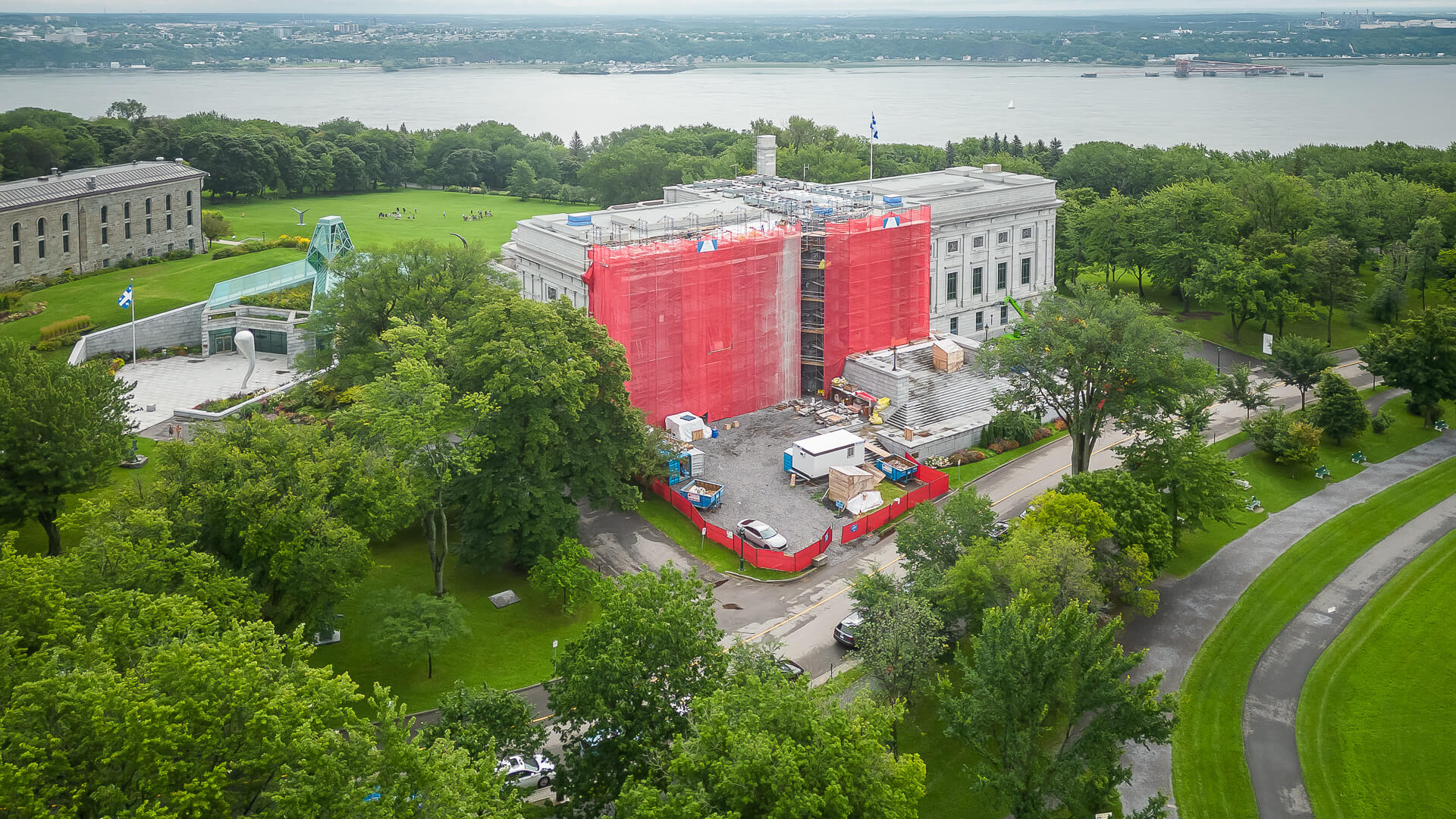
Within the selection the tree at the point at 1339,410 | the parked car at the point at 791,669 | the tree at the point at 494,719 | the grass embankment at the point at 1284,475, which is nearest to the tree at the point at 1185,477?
the grass embankment at the point at 1284,475

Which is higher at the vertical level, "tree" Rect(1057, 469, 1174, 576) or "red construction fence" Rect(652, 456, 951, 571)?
"tree" Rect(1057, 469, 1174, 576)

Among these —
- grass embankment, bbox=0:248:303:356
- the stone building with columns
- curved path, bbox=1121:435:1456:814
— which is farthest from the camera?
the stone building with columns

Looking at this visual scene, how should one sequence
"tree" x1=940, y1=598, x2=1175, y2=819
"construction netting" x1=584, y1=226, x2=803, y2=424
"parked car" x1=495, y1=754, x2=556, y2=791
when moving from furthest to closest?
"construction netting" x1=584, y1=226, x2=803, y2=424 → "parked car" x1=495, y1=754, x2=556, y2=791 → "tree" x1=940, y1=598, x2=1175, y2=819

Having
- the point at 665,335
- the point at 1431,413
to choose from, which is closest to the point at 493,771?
the point at 665,335

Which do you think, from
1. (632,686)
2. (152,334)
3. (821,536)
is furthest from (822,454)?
(152,334)

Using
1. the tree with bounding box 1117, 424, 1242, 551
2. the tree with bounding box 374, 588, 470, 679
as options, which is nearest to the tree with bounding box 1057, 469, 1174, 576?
the tree with bounding box 1117, 424, 1242, 551

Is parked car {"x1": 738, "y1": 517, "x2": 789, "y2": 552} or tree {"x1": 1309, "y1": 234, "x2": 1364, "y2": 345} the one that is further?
tree {"x1": 1309, "y1": 234, "x2": 1364, "y2": 345}

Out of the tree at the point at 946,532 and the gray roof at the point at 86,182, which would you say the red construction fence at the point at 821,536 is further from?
the gray roof at the point at 86,182

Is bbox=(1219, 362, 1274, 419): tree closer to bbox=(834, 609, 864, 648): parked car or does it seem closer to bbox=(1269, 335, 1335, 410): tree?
bbox=(1269, 335, 1335, 410): tree
